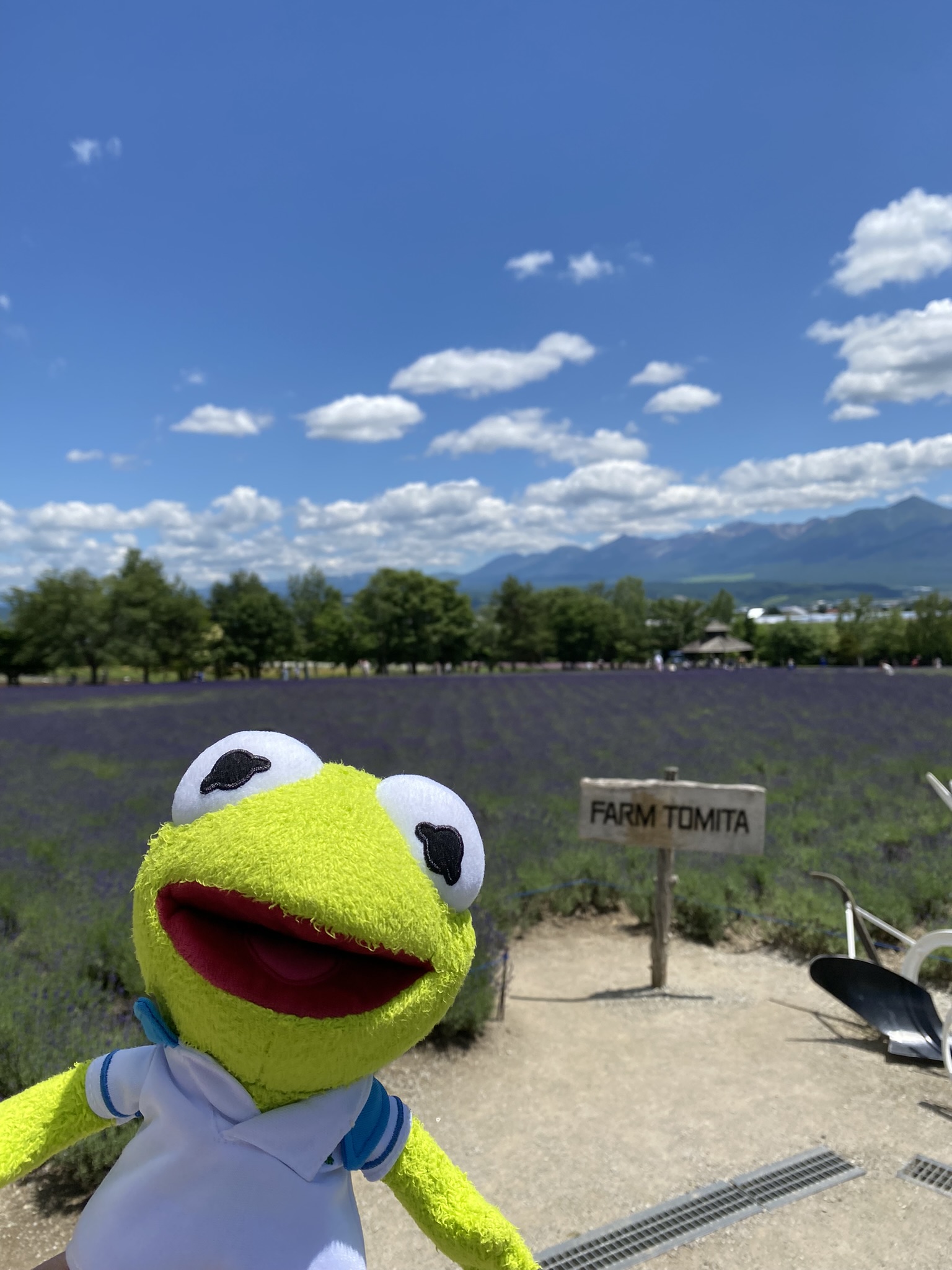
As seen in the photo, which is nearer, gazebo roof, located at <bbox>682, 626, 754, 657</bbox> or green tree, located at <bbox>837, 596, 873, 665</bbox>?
gazebo roof, located at <bbox>682, 626, 754, 657</bbox>

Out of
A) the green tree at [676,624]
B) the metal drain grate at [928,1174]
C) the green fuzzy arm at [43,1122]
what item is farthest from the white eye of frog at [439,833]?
the green tree at [676,624]

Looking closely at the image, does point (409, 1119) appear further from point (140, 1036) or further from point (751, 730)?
point (751, 730)

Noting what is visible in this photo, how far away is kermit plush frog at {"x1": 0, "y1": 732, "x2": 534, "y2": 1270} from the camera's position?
1438 millimetres

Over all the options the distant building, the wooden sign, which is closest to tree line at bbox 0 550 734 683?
the distant building

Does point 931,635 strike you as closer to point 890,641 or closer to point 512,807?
point 890,641

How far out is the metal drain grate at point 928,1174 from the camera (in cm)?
310

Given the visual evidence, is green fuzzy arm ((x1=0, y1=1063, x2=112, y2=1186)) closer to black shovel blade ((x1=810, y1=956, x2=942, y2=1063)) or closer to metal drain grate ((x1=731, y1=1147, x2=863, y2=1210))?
metal drain grate ((x1=731, y1=1147, x2=863, y2=1210))

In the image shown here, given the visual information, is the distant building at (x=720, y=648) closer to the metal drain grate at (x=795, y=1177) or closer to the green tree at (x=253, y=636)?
the green tree at (x=253, y=636)

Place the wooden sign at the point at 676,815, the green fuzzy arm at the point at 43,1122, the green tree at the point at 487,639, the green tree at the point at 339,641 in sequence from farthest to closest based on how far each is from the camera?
the green tree at the point at 487,639 → the green tree at the point at 339,641 → the wooden sign at the point at 676,815 → the green fuzzy arm at the point at 43,1122

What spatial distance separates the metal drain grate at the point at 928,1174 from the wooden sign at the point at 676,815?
5.83ft

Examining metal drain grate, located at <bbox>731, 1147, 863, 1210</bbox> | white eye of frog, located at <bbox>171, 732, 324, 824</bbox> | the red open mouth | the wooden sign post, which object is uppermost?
white eye of frog, located at <bbox>171, 732, 324, 824</bbox>

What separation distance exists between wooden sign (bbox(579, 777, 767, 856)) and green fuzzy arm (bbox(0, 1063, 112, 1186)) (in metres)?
3.66

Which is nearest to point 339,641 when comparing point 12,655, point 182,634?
point 182,634

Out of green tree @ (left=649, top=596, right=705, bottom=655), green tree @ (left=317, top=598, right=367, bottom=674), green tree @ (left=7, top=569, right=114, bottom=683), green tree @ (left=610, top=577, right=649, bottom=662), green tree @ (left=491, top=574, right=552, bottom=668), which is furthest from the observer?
green tree @ (left=649, top=596, right=705, bottom=655)
